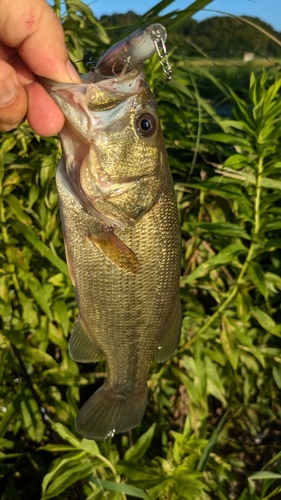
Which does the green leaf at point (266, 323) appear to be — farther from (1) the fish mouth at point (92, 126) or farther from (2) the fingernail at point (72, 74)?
(2) the fingernail at point (72, 74)

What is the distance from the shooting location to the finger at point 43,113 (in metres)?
1.44

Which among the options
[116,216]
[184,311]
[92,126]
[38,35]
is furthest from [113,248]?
[184,311]

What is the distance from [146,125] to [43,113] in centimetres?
29

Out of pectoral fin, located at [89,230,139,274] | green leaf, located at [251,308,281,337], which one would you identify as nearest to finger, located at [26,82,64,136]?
pectoral fin, located at [89,230,139,274]

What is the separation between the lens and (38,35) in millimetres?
1389

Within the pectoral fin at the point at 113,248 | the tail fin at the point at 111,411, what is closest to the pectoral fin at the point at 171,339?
the tail fin at the point at 111,411

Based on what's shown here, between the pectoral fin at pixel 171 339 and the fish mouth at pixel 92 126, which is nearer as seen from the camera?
the fish mouth at pixel 92 126

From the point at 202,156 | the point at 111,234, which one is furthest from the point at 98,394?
the point at 202,156

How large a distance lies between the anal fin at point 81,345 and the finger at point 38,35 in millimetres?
728

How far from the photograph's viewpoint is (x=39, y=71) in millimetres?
1396

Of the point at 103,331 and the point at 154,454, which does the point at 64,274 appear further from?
the point at 154,454

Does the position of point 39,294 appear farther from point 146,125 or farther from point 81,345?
point 146,125

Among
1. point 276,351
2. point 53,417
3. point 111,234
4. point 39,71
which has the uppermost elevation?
point 39,71

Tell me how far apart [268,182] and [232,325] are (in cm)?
61
